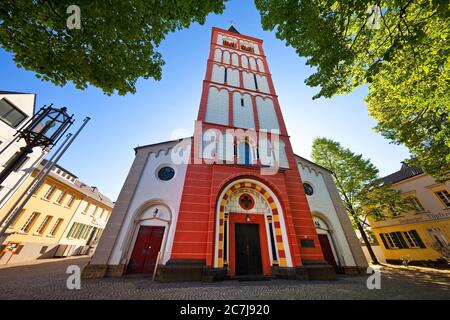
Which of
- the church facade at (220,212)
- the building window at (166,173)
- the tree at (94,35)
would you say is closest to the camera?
the tree at (94,35)

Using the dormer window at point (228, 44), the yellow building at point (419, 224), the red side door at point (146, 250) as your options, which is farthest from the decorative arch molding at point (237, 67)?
the yellow building at point (419, 224)

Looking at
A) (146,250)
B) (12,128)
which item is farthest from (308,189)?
(12,128)

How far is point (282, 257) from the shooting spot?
25.7 feet

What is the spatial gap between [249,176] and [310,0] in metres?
7.45

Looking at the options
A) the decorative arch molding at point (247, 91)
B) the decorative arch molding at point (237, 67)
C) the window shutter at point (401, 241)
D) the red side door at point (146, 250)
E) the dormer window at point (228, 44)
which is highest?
the dormer window at point (228, 44)

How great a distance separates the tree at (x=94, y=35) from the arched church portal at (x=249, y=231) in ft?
23.1

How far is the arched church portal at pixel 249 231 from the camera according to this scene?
785 centimetres

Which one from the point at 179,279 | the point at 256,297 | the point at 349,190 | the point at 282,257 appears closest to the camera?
the point at 256,297

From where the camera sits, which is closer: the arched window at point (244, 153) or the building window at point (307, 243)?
the building window at point (307, 243)

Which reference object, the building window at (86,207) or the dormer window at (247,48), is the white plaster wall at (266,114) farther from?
the building window at (86,207)

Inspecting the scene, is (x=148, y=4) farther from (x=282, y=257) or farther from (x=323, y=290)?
(x=282, y=257)

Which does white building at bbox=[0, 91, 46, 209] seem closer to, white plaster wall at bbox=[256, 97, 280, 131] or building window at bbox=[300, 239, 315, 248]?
white plaster wall at bbox=[256, 97, 280, 131]

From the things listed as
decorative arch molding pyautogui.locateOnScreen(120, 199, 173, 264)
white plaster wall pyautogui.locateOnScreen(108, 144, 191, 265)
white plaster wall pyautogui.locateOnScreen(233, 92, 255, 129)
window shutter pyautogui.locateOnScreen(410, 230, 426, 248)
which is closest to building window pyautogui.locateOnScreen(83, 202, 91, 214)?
white plaster wall pyautogui.locateOnScreen(108, 144, 191, 265)
